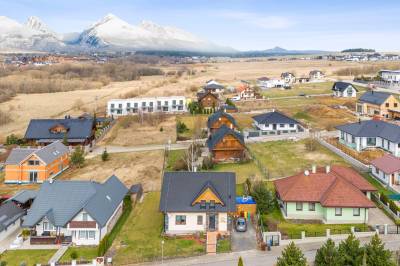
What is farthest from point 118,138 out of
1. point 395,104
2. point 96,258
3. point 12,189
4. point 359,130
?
point 395,104

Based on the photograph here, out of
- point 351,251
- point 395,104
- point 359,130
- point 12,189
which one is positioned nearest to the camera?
point 351,251

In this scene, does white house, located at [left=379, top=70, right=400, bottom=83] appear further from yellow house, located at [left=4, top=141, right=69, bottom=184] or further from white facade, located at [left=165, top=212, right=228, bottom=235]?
white facade, located at [left=165, top=212, right=228, bottom=235]

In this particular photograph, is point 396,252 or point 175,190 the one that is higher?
point 175,190

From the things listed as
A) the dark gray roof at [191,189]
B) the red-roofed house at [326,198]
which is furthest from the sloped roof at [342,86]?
the dark gray roof at [191,189]

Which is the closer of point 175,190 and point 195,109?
point 175,190

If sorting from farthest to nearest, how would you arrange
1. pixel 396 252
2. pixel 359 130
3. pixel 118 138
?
1. pixel 118 138
2. pixel 359 130
3. pixel 396 252

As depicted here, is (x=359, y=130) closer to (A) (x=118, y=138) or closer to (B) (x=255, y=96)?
(A) (x=118, y=138)

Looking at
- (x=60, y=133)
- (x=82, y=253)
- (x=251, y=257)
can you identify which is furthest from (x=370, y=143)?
(x=60, y=133)

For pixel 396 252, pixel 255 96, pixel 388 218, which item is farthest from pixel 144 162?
pixel 255 96
